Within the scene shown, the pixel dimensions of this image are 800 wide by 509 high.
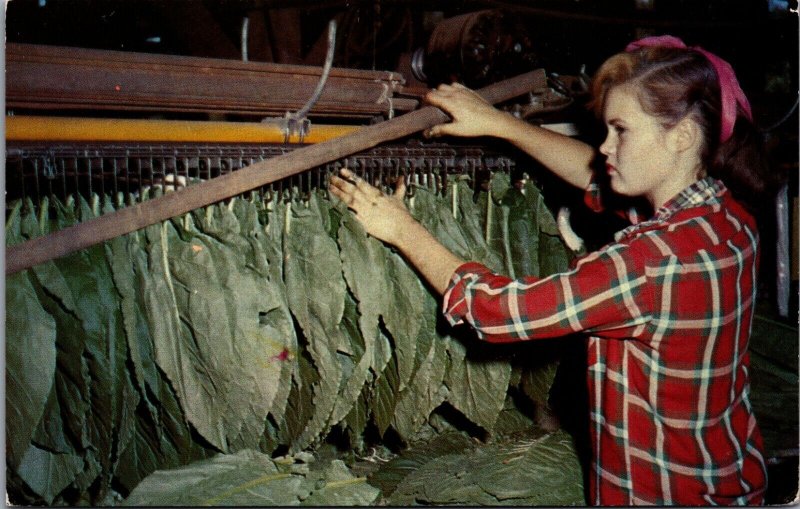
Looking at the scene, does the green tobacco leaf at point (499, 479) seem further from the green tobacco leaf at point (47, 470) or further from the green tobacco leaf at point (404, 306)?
the green tobacco leaf at point (47, 470)

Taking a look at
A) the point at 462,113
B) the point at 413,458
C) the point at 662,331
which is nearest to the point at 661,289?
the point at 662,331

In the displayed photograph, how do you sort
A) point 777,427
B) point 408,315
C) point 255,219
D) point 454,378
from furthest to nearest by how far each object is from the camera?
point 777,427 < point 454,378 < point 408,315 < point 255,219

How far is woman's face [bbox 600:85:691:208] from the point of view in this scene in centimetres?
161

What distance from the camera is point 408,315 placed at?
184cm

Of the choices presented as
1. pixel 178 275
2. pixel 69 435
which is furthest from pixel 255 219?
pixel 69 435

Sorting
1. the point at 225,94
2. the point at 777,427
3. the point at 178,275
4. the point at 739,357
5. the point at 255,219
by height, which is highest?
the point at 225,94

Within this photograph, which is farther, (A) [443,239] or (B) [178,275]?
(A) [443,239]

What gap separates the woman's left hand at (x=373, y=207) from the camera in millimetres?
1736

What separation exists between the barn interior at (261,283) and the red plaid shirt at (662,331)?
34 cm

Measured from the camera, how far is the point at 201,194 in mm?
1523

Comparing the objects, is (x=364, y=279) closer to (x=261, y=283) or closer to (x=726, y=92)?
(x=261, y=283)

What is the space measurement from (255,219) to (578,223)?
117cm

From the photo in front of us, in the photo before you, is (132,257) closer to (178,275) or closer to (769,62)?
(178,275)

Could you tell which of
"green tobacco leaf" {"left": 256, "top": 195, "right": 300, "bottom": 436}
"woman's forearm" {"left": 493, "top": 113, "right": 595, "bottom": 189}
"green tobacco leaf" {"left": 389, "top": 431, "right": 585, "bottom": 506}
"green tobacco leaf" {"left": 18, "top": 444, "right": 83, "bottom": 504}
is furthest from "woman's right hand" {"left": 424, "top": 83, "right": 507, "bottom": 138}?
"green tobacco leaf" {"left": 18, "top": 444, "right": 83, "bottom": 504}
